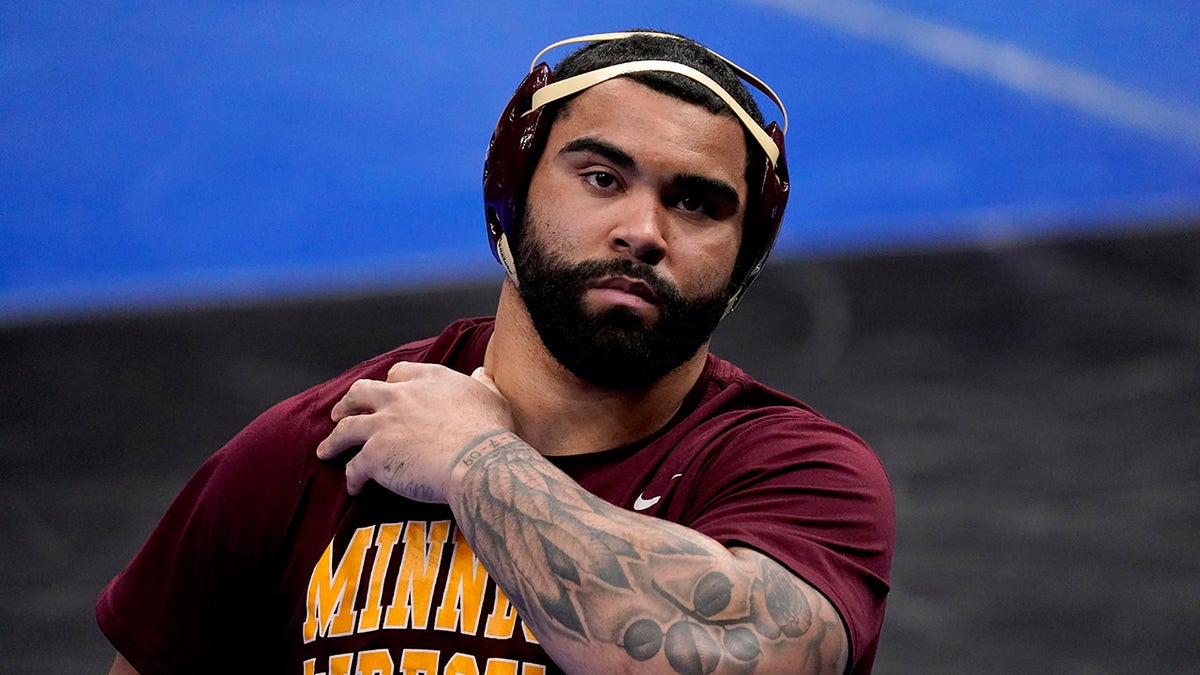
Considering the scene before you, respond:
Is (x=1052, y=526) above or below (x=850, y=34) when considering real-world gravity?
below

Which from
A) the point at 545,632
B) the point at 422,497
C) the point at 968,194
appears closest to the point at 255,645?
the point at 422,497

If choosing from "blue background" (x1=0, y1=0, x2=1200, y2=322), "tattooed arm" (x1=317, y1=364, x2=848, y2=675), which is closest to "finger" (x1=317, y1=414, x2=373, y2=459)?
"tattooed arm" (x1=317, y1=364, x2=848, y2=675)

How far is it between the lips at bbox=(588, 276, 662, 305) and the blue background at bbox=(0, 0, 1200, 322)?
8.41 ft

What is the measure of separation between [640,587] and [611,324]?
0.43 metres

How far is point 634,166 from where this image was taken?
6.50 feet

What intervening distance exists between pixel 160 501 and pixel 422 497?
8.03 ft

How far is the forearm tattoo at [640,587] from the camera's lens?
1625 mm

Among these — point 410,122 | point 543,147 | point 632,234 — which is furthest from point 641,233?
point 410,122

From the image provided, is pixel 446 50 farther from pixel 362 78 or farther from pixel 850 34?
pixel 850 34

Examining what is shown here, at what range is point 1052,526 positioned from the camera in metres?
3.80

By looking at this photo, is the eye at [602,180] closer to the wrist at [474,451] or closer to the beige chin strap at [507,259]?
the beige chin strap at [507,259]

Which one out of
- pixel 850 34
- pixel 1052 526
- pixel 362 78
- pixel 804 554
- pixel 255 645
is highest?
pixel 850 34

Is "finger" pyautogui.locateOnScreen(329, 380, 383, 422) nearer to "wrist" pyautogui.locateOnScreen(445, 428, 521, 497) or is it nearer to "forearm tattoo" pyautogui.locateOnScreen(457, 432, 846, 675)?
"wrist" pyautogui.locateOnScreen(445, 428, 521, 497)

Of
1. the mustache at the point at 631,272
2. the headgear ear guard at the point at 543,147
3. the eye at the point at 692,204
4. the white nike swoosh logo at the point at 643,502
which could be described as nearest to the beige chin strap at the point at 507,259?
the headgear ear guard at the point at 543,147
